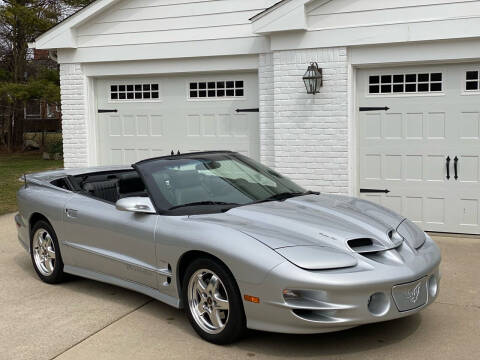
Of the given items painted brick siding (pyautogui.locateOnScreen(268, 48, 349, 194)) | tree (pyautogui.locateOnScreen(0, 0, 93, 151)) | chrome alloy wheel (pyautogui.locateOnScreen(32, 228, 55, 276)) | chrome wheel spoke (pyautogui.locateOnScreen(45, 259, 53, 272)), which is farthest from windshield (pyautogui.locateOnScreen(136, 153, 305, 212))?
tree (pyautogui.locateOnScreen(0, 0, 93, 151))

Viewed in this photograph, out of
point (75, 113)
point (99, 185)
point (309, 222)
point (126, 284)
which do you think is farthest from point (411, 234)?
point (75, 113)

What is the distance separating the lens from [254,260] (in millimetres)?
4121

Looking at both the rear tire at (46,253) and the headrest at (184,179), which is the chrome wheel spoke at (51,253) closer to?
the rear tire at (46,253)

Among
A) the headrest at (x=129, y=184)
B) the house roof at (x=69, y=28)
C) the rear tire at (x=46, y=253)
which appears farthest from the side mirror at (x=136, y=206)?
the house roof at (x=69, y=28)

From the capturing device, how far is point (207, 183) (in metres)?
5.26

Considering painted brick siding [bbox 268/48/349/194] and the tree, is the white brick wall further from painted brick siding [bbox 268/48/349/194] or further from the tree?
the tree

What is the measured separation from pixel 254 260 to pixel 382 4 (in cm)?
540

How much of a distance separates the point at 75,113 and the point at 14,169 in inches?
371

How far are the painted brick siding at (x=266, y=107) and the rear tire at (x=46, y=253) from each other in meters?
4.00

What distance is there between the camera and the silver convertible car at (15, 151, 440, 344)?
400cm

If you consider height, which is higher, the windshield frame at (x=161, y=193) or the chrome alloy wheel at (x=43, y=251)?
the windshield frame at (x=161, y=193)

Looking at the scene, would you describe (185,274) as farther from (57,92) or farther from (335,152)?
(57,92)

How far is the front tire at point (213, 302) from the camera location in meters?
4.25

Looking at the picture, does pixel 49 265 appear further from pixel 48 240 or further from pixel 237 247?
pixel 237 247
